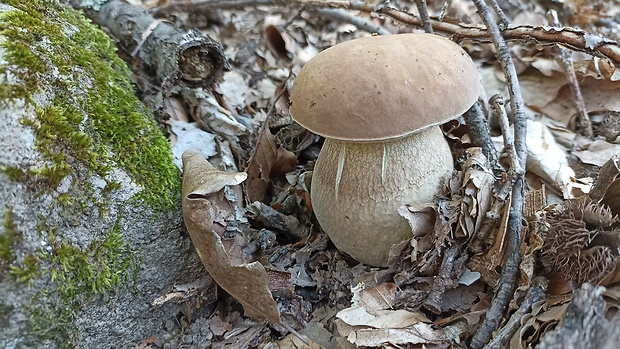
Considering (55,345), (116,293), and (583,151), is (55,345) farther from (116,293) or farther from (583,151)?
(583,151)

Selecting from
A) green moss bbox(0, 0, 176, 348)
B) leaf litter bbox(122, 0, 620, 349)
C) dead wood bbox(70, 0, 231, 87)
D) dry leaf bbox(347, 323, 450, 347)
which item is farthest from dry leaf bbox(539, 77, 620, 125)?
green moss bbox(0, 0, 176, 348)

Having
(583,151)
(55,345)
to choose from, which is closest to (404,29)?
(583,151)

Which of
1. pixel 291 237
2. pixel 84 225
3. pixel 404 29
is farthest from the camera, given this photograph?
pixel 404 29

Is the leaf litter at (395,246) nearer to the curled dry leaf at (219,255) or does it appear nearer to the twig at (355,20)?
the curled dry leaf at (219,255)

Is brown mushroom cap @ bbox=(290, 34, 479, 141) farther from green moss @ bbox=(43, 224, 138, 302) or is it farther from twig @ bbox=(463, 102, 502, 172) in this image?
green moss @ bbox=(43, 224, 138, 302)

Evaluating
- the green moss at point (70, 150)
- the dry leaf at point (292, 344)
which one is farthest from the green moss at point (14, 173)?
the dry leaf at point (292, 344)

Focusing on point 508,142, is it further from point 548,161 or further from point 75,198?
point 75,198
